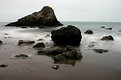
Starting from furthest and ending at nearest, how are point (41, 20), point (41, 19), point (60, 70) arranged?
point (41, 20) < point (41, 19) < point (60, 70)

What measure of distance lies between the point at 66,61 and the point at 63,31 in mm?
9449

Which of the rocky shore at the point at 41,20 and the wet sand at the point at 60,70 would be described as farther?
the rocky shore at the point at 41,20

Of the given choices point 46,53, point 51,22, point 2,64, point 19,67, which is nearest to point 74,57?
point 46,53

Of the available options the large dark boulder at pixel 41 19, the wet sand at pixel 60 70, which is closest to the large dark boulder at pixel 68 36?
the wet sand at pixel 60 70

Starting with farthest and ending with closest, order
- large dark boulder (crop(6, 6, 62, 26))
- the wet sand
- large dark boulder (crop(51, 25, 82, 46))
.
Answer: large dark boulder (crop(6, 6, 62, 26)) < large dark boulder (crop(51, 25, 82, 46)) < the wet sand

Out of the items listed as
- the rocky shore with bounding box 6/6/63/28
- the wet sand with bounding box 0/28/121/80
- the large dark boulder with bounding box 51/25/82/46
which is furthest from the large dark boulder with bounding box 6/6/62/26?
the wet sand with bounding box 0/28/121/80

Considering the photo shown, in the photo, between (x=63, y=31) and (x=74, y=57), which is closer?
(x=74, y=57)

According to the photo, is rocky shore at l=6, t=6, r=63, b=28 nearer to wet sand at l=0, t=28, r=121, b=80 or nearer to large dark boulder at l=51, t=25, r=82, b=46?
large dark boulder at l=51, t=25, r=82, b=46

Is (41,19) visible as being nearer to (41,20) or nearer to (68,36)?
(41,20)

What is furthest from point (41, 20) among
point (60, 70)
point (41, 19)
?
point (60, 70)

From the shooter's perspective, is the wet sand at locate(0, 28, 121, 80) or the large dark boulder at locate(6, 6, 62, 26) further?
the large dark boulder at locate(6, 6, 62, 26)

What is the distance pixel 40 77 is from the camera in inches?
380

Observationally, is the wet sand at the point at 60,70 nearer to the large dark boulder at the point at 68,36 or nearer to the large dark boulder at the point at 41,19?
the large dark boulder at the point at 68,36

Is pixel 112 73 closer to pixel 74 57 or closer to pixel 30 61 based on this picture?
pixel 74 57
